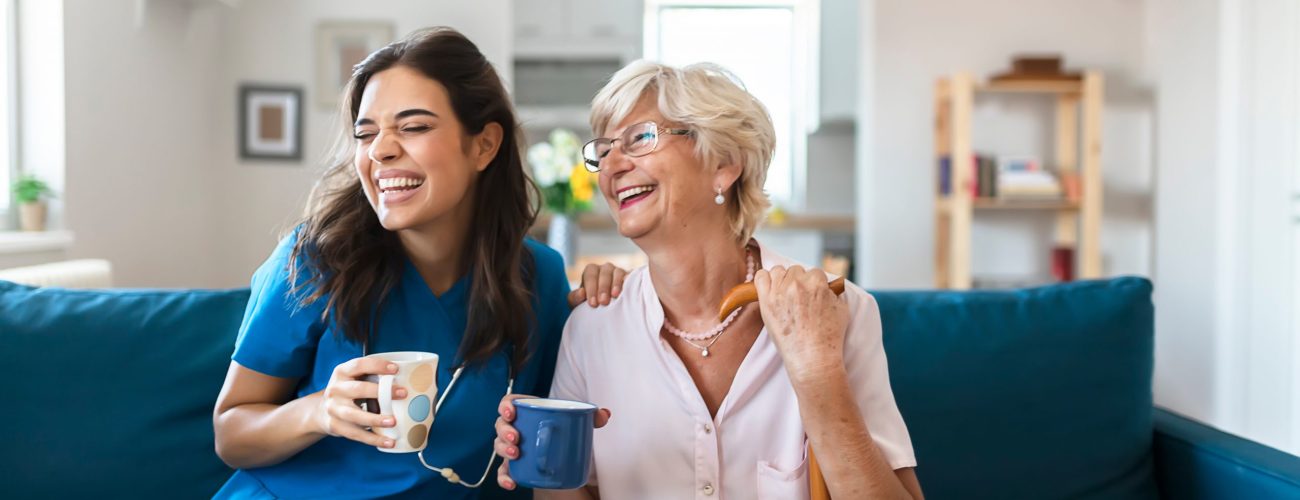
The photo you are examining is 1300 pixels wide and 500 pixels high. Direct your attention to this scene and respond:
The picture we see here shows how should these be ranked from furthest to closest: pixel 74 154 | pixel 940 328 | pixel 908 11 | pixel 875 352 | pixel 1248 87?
pixel 908 11, pixel 1248 87, pixel 74 154, pixel 940 328, pixel 875 352

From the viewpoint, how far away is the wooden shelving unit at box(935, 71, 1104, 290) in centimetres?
449

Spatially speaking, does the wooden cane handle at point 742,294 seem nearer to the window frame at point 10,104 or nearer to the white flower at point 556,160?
the white flower at point 556,160

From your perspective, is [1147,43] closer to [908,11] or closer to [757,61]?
[908,11]

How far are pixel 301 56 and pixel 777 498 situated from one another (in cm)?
431

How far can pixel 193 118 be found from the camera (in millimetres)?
4566

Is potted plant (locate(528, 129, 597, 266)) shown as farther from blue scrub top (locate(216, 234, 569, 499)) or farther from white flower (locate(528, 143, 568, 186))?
blue scrub top (locate(216, 234, 569, 499))

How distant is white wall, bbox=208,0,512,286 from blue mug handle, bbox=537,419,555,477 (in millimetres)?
4011

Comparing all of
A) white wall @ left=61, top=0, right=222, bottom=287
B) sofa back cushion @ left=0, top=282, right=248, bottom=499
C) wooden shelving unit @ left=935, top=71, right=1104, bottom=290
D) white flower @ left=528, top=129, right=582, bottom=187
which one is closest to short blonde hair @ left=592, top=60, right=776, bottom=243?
sofa back cushion @ left=0, top=282, right=248, bottom=499

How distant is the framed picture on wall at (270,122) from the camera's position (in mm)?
4926

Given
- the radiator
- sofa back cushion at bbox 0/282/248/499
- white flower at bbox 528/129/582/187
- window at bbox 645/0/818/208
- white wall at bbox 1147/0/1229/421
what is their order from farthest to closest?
window at bbox 645/0/818/208 < white wall at bbox 1147/0/1229/421 < white flower at bbox 528/129/582/187 < the radiator < sofa back cushion at bbox 0/282/248/499

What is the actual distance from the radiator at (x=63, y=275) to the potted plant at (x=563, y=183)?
141 cm

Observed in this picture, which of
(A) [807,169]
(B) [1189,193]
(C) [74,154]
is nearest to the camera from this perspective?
(C) [74,154]

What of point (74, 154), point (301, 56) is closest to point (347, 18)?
point (301, 56)

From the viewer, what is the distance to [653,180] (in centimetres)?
142
